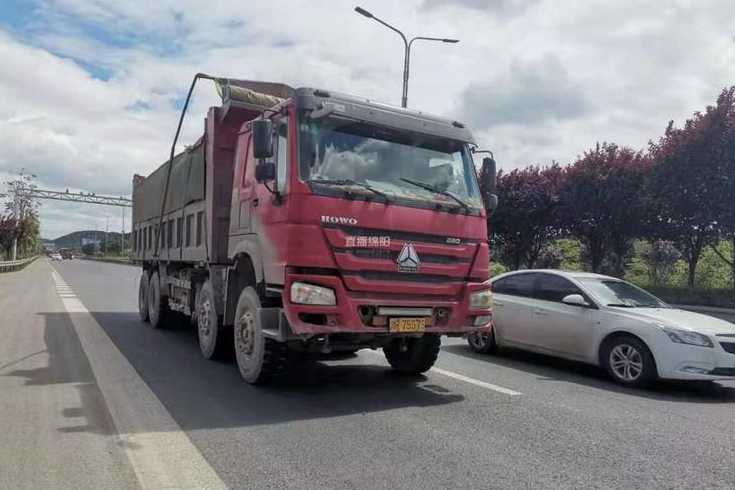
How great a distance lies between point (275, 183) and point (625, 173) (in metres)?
23.2

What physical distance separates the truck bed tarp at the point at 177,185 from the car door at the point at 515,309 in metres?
4.62

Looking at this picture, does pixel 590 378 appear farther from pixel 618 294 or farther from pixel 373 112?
pixel 373 112

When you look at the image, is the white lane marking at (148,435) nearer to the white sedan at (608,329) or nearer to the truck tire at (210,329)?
the truck tire at (210,329)

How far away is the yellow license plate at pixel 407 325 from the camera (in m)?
6.00

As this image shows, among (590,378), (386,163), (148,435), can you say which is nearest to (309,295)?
(386,163)

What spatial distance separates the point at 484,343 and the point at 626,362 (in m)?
2.55

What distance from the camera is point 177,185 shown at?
10.0 metres

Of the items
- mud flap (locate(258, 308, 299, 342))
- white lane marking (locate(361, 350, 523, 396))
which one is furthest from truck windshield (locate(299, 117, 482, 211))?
white lane marking (locate(361, 350, 523, 396))

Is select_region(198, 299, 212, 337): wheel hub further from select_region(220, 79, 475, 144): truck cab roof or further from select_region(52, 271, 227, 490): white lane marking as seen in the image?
select_region(220, 79, 475, 144): truck cab roof

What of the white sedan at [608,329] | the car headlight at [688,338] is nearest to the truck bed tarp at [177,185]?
the white sedan at [608,329]

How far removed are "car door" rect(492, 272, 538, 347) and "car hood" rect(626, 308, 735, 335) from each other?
5.16ft

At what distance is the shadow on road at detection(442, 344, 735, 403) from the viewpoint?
6980 mm

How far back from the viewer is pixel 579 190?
2705cm

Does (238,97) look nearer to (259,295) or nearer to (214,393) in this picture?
(259,295)
